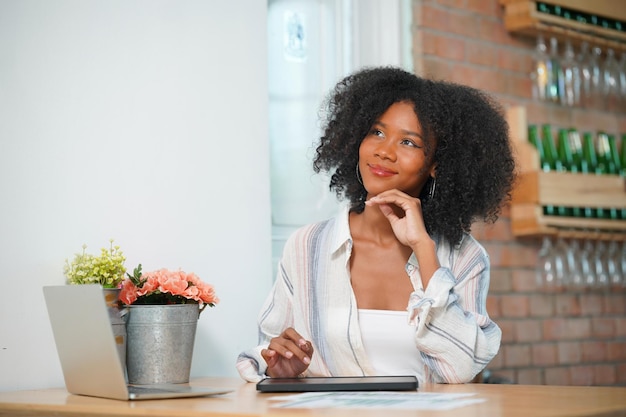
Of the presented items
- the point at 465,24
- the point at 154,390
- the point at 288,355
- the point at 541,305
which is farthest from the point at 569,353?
the point at 154,390

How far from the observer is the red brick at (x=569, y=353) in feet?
11.8

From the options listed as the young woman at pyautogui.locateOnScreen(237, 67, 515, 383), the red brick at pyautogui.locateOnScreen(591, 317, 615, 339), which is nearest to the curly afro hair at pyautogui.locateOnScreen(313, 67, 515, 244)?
the young woman at pyautogui.locateOnScreen(237, 67, 515, 383)

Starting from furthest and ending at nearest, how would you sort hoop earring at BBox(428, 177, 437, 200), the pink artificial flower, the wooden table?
hoop earring at BBox(428, 177, 437, 200) → the pink artificial flower → the wooden table

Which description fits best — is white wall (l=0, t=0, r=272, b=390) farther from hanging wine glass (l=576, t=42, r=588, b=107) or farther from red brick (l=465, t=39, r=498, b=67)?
hanging wine glass (l=576, t=42, r=588, b=107)

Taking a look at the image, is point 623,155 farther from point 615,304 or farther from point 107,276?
point 107,276

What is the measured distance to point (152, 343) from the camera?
6.58 feet

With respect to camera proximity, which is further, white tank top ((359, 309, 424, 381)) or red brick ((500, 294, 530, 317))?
red brick ((500, 294, 530, 317))

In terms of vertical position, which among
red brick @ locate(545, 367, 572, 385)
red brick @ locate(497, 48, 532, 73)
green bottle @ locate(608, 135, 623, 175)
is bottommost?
red brick @ locate(545, 367, 572, 385)

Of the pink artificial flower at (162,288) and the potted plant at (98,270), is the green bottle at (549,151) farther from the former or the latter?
the potted plant at (98,270)

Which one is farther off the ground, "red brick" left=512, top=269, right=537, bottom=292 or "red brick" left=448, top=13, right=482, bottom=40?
"red brick" left=448, top=13, right=482, bottom=40

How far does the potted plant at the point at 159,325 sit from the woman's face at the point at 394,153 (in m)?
0.51

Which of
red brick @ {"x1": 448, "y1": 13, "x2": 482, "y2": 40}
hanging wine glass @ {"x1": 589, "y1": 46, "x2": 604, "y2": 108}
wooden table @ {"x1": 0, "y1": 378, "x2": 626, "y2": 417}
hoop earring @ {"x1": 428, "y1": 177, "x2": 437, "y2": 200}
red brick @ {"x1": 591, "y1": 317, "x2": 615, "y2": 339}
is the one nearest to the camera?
wooden table @ {"x1": 0, "y1": 378, "x2": 626, "y2": 417}

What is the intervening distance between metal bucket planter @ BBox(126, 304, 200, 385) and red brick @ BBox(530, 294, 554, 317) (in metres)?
1.87

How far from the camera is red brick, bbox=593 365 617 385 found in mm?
3729
